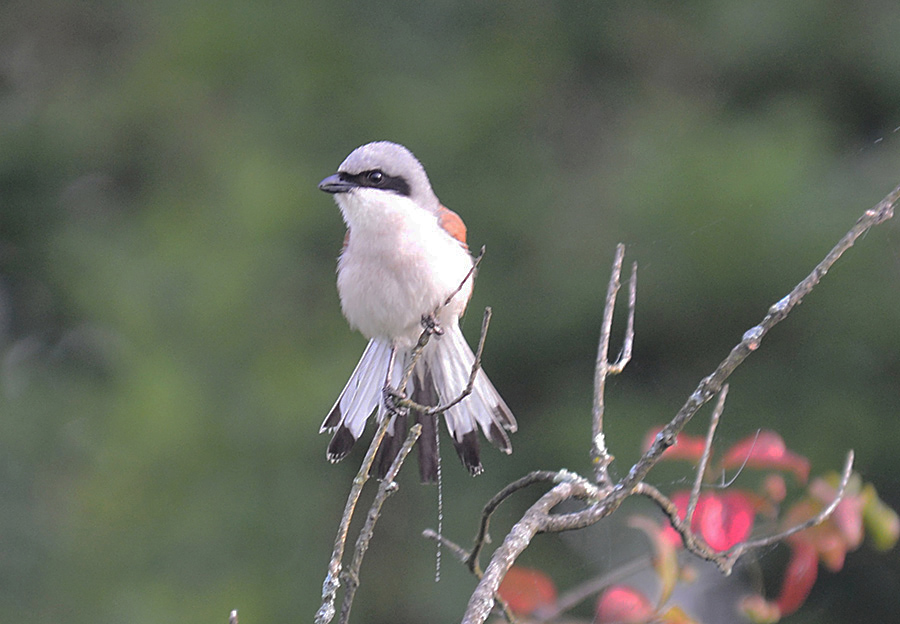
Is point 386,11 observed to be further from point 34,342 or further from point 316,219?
point 34,342

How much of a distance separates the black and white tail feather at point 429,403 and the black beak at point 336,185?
1.08 ft

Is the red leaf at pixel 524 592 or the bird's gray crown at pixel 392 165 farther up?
the bird's gray crown at pixel 392 165

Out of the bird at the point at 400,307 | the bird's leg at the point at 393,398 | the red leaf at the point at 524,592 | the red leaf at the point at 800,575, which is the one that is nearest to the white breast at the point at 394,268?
the bird at the point at 400,307

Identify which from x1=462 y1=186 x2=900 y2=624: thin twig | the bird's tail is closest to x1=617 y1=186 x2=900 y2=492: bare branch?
x1=462 y1=186 x2=900 y2=624: thin twig

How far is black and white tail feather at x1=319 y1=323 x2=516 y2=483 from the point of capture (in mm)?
1937

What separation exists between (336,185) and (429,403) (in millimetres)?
512

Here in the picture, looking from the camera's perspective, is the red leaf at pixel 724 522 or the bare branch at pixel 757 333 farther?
the red leaf at pixel 724 522

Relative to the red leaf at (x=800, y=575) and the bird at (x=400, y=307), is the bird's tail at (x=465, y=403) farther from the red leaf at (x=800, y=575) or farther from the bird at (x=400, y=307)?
the red leaf at (x=800, y=575)

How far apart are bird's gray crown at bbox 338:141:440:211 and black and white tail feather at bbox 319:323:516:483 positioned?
1.08ft

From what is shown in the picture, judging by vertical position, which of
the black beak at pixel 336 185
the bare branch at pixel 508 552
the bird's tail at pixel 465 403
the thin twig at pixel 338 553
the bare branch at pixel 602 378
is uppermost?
the black beak at pixel 336 185

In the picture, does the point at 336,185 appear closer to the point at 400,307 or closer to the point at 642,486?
the point at 400,307

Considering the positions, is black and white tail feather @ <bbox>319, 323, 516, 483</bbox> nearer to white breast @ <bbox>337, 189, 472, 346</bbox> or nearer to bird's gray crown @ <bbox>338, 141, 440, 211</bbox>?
white breast @ <bbox>337, 189, 472, 346</bbox>

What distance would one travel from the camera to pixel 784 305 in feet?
4.02

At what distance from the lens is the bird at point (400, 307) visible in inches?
77.9
